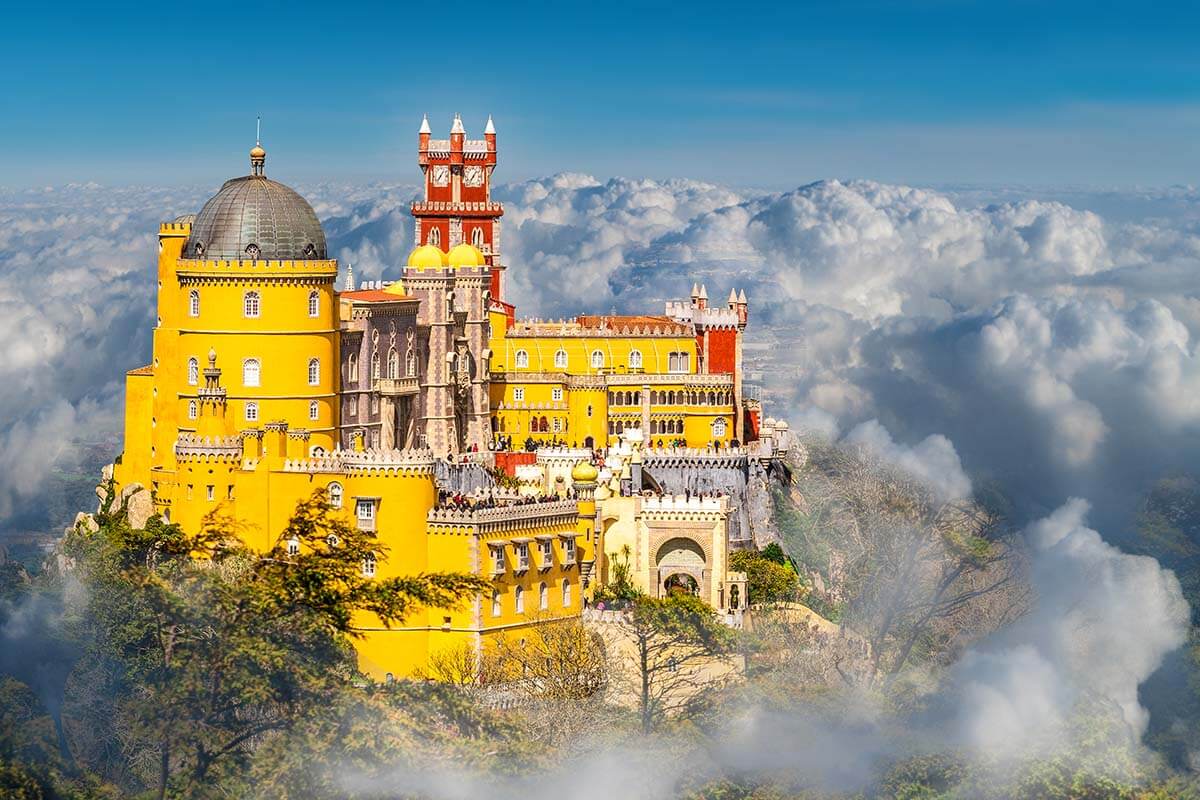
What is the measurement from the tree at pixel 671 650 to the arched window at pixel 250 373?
2202 cm

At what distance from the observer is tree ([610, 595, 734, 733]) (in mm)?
91562

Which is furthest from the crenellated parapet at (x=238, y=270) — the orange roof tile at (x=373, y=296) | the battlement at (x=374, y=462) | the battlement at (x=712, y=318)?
the battlement at (x=712, y=318)

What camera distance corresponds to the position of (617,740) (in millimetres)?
80750

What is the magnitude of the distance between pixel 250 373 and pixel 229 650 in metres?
41.9

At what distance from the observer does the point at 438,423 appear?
4855 inches

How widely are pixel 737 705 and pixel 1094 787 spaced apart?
55.3ft

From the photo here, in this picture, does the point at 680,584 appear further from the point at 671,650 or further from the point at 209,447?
the point at 209,447

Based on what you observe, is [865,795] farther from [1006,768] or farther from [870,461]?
[870,461]

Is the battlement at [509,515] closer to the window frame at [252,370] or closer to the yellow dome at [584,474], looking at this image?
the yellow dome at [584,474]

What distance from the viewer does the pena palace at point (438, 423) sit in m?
96.6

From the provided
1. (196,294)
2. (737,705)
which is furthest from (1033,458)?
(196,294)

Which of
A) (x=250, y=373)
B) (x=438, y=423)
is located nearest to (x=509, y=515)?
(x=250, y=373)

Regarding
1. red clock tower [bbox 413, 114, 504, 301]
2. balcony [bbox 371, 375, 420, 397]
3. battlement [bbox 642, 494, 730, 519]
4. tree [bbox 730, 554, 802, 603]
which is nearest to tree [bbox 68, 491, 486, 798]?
battlement [bbox 642, 494, 730, 519]

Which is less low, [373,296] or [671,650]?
[373,296]
